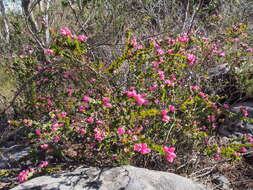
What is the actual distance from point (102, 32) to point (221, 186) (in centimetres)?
412

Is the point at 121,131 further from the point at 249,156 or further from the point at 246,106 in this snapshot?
the point at 246,106

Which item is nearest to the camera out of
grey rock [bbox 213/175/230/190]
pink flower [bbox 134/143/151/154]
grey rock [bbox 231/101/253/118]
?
pink flower [bbox 134/143/151/154]

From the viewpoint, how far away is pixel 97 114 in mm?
2240

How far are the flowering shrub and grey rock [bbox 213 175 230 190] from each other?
0.86 feet

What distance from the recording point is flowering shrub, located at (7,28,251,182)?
77.7 inches

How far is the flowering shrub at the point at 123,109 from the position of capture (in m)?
1.97

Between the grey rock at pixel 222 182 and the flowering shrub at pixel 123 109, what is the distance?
261mm

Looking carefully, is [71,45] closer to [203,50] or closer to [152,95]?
[152,95]

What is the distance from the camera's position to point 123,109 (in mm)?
2094

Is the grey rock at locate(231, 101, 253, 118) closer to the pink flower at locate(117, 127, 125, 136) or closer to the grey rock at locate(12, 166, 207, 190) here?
the grey rock at locate(12, 166, 207, 190)

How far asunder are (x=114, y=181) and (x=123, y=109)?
0.66 metres

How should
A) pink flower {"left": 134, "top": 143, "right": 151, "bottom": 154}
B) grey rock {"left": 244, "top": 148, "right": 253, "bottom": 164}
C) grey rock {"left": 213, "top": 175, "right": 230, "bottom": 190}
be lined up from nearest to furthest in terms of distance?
1. pink flower {"left": 134, "top": 143, "right": 151, "bottom": 154}
2. grey rock {"left": 213, "top": 175, "right": 230, "bottom": 190}
3. grey rock {"left": 244, "top": 148, "right": 253, "bottom": 164}

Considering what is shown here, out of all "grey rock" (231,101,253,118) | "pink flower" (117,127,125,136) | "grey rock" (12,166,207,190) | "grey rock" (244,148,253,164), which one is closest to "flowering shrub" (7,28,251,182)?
"pink flower" (117,127,125,136)

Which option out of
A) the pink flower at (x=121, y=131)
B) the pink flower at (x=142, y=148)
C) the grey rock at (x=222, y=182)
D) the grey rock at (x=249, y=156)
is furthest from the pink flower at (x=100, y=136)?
the grey rock at (x=249, y=156)
